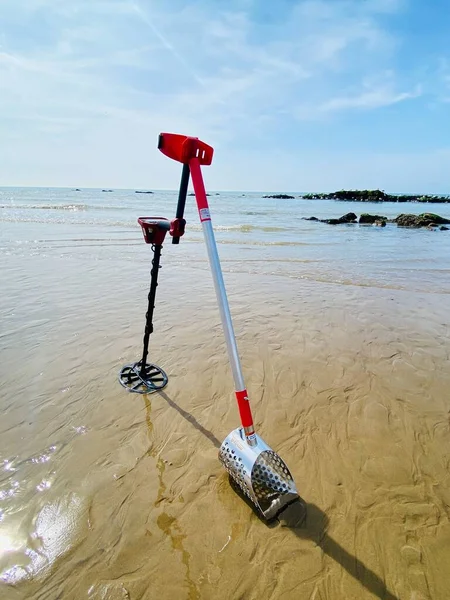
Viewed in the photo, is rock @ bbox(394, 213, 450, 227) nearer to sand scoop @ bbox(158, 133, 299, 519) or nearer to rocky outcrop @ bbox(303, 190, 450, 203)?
sand scoop @ bbox(158, 133, 299, 519)

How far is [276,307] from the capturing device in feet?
19.8

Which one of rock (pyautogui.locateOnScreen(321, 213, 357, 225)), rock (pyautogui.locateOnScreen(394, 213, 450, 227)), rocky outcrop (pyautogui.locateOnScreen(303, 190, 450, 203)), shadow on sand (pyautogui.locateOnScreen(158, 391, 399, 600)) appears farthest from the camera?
rocky outcrop (pyautogui.locateOnScreen(303, 190, 450, 203))

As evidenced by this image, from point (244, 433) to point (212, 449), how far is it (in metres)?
0.73

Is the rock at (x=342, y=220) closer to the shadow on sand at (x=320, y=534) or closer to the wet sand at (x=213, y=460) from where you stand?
the wet sand at (x=213, y=460)

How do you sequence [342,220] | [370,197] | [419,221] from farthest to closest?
[370,197]
[342,220]
[419,221]

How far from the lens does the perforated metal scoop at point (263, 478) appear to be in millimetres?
2035

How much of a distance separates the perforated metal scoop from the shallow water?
0.47 ft

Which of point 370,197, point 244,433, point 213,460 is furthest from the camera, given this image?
point 370,197

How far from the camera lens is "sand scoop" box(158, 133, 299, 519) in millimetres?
2035

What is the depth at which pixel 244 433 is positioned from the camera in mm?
2115

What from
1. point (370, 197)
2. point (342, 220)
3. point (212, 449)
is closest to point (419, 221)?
point (342, 220)

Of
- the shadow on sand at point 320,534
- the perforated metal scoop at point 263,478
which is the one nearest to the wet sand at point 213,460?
the shadow on sand at point 320,534

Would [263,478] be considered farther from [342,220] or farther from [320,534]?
[342,220]

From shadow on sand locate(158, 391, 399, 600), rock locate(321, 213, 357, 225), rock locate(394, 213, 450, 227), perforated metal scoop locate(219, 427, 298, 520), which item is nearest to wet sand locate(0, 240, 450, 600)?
shadow on sand locate(158, 391, 399, 600)
